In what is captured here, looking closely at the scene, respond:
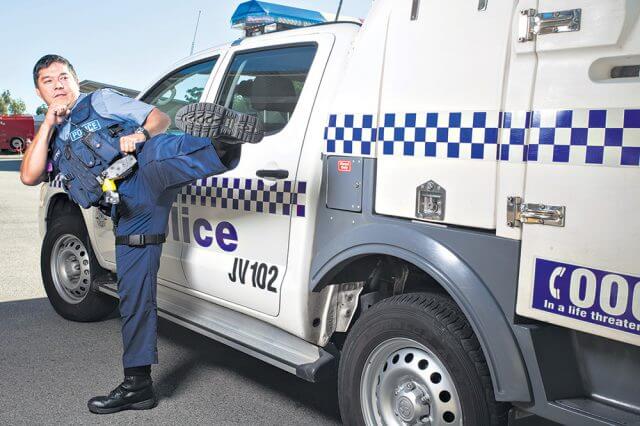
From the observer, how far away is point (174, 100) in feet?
14.3

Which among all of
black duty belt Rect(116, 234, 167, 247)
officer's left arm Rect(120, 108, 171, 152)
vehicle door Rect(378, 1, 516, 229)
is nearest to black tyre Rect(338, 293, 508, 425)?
vehicle door Rect(378, 1, 516, 229)

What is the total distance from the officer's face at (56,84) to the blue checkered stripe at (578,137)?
222cm

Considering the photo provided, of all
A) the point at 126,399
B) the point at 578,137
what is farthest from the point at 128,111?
the point at 578,137

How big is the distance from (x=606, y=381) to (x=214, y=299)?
202 centimetres

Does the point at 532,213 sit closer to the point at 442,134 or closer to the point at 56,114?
the point at 442,134

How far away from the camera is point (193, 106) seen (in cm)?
285

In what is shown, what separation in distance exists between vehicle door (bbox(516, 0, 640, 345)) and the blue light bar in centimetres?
195

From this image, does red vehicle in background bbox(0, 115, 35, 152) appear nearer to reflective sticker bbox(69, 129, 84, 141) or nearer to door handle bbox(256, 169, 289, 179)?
reflective sticker bbox(69, 129, 84, 141)

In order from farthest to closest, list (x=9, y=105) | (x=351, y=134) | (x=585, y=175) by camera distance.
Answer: (x=9, y=105), (x=351, y=134), (x=585, y=175)

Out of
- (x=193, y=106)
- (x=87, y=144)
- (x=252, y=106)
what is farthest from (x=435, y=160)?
(x=87, y=144)

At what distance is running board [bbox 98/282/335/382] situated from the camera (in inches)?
121

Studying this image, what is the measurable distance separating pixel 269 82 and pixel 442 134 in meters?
1.34

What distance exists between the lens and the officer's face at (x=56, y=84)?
3.50 m

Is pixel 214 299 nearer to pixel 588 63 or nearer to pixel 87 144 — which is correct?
pixel 87 144
